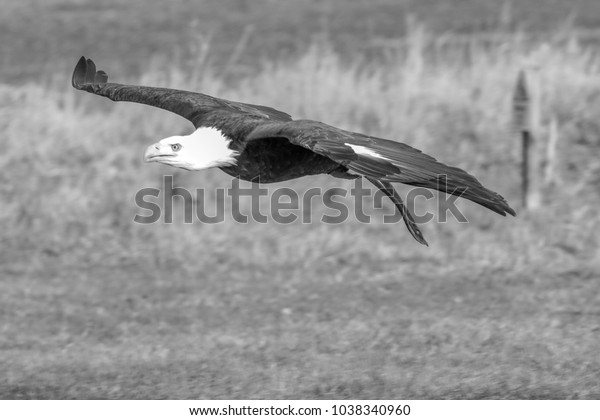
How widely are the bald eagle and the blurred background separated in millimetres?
1366

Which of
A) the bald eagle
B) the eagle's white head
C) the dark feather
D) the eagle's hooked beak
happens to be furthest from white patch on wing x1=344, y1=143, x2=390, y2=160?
the eagle's hooked beak

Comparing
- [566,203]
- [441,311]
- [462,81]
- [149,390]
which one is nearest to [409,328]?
[441,311]

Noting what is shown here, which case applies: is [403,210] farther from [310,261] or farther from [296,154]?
[310,261]

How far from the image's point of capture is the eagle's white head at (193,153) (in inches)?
255

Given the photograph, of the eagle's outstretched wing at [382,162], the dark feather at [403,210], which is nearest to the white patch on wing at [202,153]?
the eagle's outstretched wing at [382,162]

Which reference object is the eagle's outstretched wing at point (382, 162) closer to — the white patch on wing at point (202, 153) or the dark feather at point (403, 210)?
the white patch on wing at point (202, 153)

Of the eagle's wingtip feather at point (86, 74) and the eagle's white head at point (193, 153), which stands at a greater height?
the eagle's wingtip feather at point (86, 74)

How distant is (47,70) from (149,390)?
385 inches

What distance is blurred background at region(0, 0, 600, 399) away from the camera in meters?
7.88

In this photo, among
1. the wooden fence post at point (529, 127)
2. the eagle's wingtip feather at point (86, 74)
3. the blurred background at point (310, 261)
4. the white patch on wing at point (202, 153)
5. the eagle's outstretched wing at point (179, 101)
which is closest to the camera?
the white patch on wing at point (202, 153)

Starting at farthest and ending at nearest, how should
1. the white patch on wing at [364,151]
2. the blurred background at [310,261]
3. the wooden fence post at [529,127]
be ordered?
1. the wooden fence post at [529,127]
2. the blurred background at [310,261]
3. the white patch on wing at [364,151]

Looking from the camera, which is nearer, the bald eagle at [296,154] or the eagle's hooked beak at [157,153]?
the bald eagle at [296,154]

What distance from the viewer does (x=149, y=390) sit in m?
7.58

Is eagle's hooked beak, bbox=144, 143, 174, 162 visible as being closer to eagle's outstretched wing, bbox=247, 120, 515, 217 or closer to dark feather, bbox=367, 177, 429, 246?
eagle's outstretched wing, bbox=247, 120, 515, 217
